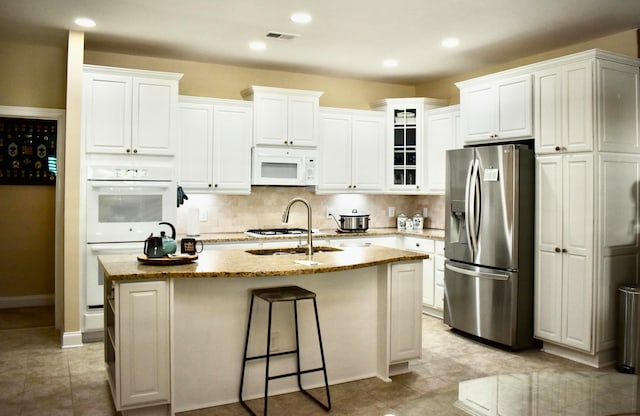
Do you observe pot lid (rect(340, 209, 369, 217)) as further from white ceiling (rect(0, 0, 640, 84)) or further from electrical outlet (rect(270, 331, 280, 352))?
electrical outlet (rect(270, 331, 280, 352))

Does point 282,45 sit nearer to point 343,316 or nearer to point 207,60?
point 207,60

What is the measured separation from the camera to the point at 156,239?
10.8 feet

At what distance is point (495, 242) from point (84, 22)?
3974mm

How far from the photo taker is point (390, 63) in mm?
5734

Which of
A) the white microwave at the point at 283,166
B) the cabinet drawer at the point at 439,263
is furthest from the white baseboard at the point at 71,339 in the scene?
the cabinet drawer at the point at 439,263

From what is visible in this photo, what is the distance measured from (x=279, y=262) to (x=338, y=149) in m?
2.95

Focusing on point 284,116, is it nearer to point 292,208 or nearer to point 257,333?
point 292,208

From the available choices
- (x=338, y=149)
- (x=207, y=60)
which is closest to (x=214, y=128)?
(x=207, y=60)

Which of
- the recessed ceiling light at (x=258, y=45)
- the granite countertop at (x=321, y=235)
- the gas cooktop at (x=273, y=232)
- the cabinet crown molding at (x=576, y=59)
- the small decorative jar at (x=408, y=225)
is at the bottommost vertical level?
the granite countertop at (x=321, y=235)

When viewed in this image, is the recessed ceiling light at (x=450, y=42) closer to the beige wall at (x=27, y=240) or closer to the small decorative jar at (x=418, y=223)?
the small decorative jar at (x=418, y=223)

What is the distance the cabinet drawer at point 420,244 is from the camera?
5671mm

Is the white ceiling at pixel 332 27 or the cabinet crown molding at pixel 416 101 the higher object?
the white ceiling at pixel 332 27

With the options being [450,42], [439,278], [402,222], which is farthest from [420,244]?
[450,42]

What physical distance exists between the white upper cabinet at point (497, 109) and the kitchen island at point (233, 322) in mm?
1669
